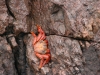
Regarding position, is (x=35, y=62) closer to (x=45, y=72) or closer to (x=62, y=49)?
(x=45, y=72)

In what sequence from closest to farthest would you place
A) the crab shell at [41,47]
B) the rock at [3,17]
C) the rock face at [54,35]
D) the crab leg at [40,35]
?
1. the rock face at [54,35]
2. the rock at [3,17]
3. the crab shell at [41,47]
4. the crab leg at [40,35]

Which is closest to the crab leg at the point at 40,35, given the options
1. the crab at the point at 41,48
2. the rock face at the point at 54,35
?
the crab at the point at 41,48

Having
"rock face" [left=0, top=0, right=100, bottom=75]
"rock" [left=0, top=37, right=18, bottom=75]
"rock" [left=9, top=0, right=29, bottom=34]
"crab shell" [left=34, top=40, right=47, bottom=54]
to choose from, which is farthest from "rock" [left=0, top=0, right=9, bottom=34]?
"crab shell" [left=34, top=40, right=47, bottom=54]

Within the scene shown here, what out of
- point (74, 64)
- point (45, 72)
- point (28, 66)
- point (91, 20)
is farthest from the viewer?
point (28, 66)

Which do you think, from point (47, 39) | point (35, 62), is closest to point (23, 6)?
point (47, 39)

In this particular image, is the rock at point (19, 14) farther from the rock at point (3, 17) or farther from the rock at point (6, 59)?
the rock at point (6, 59)

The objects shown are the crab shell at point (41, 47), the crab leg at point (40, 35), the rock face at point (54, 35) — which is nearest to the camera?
the rock face at point (54, 35)
